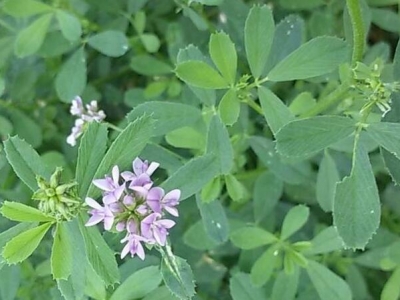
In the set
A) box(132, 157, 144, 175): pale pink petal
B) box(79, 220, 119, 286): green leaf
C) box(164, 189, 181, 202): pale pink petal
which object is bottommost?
box(79, 220, 119, 286): green leaf

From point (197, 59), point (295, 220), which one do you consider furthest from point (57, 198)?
point (295, 220)

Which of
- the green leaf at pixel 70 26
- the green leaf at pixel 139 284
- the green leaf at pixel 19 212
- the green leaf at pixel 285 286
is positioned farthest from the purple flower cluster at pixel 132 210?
the green leaf at pixel 70 26

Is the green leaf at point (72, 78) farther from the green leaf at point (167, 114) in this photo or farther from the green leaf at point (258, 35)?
the green leaf at point (258, 35)

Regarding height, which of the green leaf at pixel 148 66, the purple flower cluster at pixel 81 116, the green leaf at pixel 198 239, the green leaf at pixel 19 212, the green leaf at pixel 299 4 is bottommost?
the green leaf at pixel 198 239

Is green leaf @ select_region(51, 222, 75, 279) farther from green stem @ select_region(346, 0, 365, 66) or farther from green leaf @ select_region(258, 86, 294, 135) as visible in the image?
green stem @ select_region(346, 0, 365, 66)

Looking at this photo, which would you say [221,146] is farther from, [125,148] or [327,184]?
[327,184]

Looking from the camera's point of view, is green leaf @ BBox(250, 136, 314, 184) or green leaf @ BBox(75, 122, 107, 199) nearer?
green leaf @ BBox(75, 122, 107, 199)

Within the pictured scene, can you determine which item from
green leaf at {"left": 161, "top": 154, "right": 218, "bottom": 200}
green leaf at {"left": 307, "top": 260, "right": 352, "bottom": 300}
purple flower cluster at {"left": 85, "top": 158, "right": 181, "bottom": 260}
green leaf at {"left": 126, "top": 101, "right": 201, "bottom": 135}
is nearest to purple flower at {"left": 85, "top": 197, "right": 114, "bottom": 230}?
purple flower cluster at {"left": 85, "top": 158, "right": 181, "bottom": 260}
